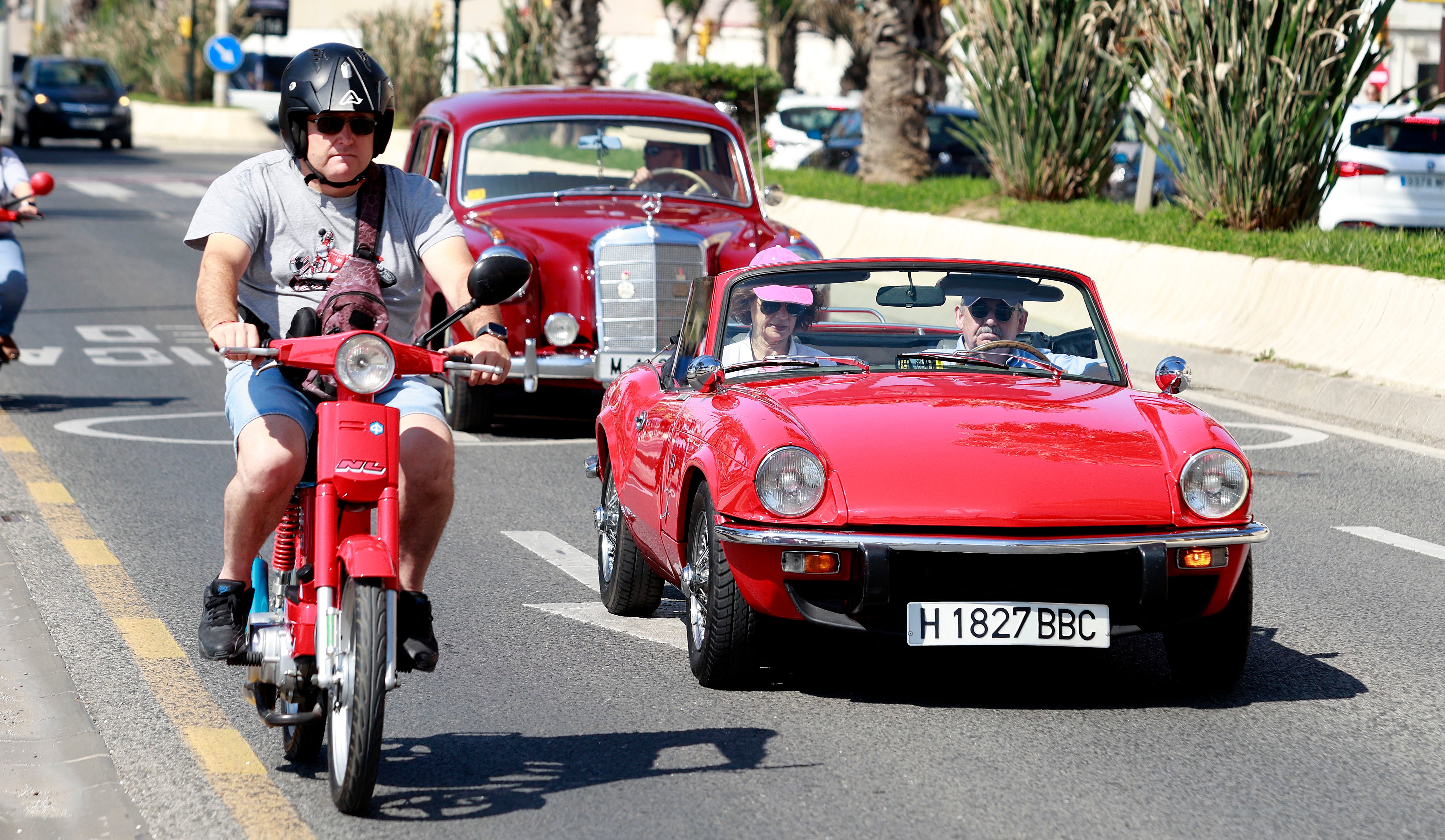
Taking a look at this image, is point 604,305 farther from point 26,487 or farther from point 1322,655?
point 1322,655

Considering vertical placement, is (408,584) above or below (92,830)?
above

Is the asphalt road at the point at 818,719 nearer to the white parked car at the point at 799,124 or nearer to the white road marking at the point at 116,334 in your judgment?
the white road marking at the point at 116,334

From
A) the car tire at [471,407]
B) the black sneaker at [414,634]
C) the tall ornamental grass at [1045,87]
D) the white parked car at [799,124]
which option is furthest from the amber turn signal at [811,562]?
the white parked car at [799,124]

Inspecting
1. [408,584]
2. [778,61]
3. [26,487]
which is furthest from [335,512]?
[778,61]

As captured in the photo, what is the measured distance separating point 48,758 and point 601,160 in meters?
8.14

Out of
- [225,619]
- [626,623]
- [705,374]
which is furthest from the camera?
[626,623]

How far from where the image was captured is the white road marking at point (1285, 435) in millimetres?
11039

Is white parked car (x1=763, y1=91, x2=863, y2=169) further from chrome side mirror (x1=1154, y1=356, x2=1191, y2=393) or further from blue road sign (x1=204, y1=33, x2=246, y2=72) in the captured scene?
chrome side mirror (x1=1154, y1=356, x2=1191, y2=393)

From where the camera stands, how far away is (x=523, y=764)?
507cm

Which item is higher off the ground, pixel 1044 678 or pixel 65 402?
pixel 65 402

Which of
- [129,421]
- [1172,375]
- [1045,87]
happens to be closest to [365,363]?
[1172,375]

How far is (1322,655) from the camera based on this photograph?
6410mm

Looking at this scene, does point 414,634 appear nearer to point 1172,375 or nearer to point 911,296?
point 911,296

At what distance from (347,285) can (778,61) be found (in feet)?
208
